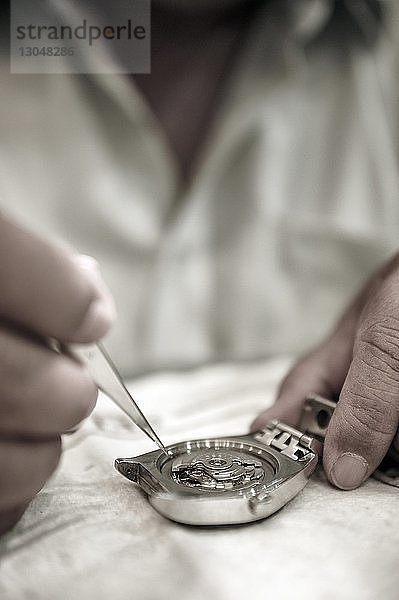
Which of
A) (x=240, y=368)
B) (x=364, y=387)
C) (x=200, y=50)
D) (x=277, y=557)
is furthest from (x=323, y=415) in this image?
(x=200, y=50)

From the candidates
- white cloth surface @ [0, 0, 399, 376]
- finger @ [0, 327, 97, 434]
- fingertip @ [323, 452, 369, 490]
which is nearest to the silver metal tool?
finger @ [0, 327, 97, 434]

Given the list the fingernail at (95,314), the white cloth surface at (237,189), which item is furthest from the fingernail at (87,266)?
the white cloth surface at (237,189)

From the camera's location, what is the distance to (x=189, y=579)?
0.40m

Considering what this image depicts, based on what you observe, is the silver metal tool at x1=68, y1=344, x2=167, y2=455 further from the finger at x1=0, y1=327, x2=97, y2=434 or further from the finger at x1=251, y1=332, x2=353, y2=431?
the finger at x1=251, y1=332, x2=353, y2=431

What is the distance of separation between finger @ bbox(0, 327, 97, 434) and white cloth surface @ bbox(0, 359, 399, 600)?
8cm

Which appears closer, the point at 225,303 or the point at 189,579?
the point at 189,579

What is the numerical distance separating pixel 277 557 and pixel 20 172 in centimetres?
78

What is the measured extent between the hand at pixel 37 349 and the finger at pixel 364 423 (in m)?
0.20

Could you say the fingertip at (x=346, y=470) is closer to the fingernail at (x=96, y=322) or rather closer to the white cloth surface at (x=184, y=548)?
the white cloth surface at (x=184, y=548)

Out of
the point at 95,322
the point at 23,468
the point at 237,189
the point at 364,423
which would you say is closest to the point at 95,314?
the point at 95,322

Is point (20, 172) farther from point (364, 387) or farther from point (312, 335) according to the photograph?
point (364, 387)

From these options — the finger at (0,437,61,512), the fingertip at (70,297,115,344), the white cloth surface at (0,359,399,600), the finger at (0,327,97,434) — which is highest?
the fingertip at (70,297,115,344)

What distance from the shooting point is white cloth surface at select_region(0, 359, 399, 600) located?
0.39m

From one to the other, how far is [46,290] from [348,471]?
28 cm
